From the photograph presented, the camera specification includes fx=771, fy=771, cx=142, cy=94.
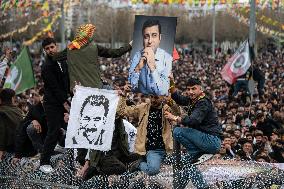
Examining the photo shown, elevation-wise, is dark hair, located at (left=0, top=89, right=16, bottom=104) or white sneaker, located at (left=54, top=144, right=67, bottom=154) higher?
dark hair, located at (left=0, top=89, right=16, bottom=104)

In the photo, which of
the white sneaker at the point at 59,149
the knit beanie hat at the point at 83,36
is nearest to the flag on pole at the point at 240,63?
the white sneaker at the point at 59,149

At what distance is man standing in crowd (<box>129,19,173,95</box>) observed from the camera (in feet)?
27.8

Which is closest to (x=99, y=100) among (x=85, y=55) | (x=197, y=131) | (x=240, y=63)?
(x=85, y=55)

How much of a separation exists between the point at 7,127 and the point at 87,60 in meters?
2.25

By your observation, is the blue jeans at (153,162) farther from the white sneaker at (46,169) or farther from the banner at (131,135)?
the white sneaker at (46,169)

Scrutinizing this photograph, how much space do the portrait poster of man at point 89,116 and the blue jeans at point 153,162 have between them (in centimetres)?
55

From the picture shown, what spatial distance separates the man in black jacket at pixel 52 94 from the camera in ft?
29.8

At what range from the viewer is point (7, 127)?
1038cm

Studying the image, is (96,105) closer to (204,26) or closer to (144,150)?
(144,150)

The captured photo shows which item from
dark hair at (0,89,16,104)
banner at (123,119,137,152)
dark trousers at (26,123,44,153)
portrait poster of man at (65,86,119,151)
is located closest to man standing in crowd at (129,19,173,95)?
portrait poster of man at (65,86,119,151)

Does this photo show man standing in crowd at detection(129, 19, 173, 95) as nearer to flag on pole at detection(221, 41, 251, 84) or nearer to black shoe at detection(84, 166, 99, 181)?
black shoe at detection(84, 166, 99, 181)

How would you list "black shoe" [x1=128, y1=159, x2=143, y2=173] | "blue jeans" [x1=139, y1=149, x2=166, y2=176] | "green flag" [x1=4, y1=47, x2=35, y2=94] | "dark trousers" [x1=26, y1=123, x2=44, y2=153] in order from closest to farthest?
1. "blue jeans" [x1=139, y1=149, x2=166, y2=176]
2. "black shoe" [x1=128, y1=159, x2=143, y2=173]
3. "dark trousers" [x1=26, y1=123, x2=44, y2=153]
4. "green flag" [x1=4, y1=47, x2=35, y2=94]

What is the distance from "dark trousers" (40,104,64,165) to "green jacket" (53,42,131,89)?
49cm

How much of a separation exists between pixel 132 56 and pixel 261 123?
21.9 feet
